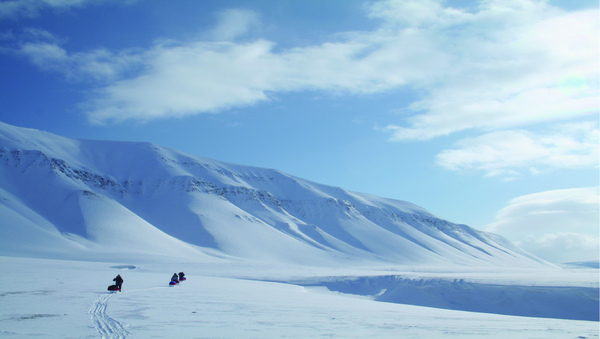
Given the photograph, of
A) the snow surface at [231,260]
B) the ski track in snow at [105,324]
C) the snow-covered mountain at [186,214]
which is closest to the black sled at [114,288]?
the snow surface at [231,260]

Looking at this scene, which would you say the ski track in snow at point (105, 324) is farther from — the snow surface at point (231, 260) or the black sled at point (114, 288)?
the black sled at point (114, 288)

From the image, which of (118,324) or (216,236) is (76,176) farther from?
(118,324)

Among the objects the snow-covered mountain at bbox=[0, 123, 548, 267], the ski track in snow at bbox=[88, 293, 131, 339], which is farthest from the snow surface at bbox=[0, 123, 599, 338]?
the snow-covered mountain at bbox=[0, 123, 548, 267]

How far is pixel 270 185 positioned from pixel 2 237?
111 metres

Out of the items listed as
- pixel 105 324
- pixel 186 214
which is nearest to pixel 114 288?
pixel 105 324

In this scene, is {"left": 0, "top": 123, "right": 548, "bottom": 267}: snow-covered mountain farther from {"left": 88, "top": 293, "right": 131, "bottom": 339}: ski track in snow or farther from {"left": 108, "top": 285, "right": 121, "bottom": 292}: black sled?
{"left": 88, "top": 293, "right": 131, "bottom": 339}: ski track in snow

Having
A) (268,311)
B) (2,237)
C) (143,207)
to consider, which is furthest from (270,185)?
(268,311)

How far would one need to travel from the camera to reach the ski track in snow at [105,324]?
10562mm

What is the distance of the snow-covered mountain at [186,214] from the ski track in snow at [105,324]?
67.5 meters

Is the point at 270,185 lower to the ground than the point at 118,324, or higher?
higher

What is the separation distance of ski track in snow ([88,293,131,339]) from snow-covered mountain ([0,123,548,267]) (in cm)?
6752

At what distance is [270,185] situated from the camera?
179m

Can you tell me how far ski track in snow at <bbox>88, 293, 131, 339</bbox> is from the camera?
10562 mm

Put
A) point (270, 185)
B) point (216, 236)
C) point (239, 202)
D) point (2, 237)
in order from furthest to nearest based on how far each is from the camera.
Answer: point (270, 185) → point (239, 202) → point (216, 236) → point (2, 237)
